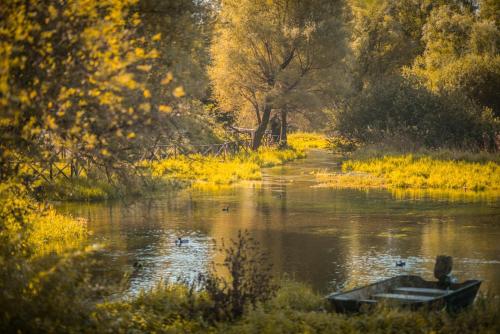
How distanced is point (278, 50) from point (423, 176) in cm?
2055

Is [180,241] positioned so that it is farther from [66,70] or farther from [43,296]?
[43,296]

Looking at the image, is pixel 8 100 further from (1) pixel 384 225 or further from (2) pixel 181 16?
(1) pixel 384 225

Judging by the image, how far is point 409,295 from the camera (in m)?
14.0

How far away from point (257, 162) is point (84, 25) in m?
41.2

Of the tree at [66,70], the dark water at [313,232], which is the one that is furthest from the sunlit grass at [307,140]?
the tree at [66,70]

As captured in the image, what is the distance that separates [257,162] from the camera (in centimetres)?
5297

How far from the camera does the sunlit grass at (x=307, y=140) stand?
81781mm

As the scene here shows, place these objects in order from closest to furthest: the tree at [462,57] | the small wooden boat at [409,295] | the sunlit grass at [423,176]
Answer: the small wooden boat at [409,295] → the sunlit grass at [423,176] → the tree at [462,57]

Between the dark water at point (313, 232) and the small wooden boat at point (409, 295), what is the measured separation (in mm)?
2384

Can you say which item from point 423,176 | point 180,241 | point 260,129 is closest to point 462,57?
point 260,129

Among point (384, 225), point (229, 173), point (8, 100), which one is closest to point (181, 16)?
point (8, 100)

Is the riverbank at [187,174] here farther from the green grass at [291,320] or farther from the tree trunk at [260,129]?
the green grass at [291,320]

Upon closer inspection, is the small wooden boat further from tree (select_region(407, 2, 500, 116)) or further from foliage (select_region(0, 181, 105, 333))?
tree (select_region(407, 2, 500, 116))

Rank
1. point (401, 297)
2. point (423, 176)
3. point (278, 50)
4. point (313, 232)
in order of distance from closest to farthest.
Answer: point (401, 297)
point (313, 232)
point (423, 176)
point (278, 50)
